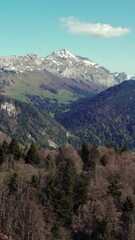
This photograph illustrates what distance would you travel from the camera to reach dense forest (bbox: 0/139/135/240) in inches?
3575

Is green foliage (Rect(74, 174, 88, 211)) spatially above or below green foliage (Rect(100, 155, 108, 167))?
below

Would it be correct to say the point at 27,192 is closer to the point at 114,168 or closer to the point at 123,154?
the point at 114,168

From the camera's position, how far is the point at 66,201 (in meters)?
96.4

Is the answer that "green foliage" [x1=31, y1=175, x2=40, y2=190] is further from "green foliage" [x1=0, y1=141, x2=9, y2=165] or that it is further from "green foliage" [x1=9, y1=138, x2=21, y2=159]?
"green foliage" [x1=9, y1=138, x2=21, y2=159]

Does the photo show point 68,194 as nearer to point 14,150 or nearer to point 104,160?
point 104,160

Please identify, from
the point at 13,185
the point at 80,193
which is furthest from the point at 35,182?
the point at 80,193

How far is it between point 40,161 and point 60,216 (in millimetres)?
28606

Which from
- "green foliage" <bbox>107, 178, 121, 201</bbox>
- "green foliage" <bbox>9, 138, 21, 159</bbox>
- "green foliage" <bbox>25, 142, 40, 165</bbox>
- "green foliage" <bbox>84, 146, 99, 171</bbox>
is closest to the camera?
"green foliage" <bbox>107, 178, 121, 201</bbox>

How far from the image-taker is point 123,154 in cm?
13612

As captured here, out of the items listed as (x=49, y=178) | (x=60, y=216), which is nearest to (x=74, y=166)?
(x=49, y=178)

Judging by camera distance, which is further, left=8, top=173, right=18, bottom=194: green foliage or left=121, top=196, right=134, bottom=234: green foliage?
left=8, top=173, right=18, bottom=194: green foliage

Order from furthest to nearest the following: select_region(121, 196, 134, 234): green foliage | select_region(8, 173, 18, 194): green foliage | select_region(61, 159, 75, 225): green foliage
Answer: select_region(8, 173, 18, 194): green foliage → select_region(61, 159, 75, 225): green foliage → select_region(121, 196, 134, 234): green foliage

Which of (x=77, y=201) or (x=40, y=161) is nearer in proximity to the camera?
(x=77, y=201)

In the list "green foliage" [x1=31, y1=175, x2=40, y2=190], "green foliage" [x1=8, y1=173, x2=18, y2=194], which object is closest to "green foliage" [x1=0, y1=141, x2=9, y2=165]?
"green foliage" [x1=8, y1=173, x2=18, y2=194]
